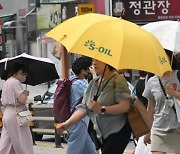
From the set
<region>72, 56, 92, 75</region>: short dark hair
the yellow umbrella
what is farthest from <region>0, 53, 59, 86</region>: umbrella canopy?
the yellow umbrella

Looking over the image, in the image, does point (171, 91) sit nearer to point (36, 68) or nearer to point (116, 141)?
point (116, 141)

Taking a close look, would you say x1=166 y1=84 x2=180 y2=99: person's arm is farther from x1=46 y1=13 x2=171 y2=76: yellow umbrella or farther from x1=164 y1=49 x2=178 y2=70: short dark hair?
x1=46 y1=13 x2=171 y2=76: yellow umbrella

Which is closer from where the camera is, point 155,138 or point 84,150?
point 155,138

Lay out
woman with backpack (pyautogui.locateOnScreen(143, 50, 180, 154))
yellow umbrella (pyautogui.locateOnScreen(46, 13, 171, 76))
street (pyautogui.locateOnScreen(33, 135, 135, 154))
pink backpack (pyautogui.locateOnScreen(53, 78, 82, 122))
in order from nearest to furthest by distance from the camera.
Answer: yellow umbrella (pyautogui.locateOnScreen(46, 13, 171, 76))
woman with backpack (pyautogui.locateOnScreen(143, 50, 180, 154))
pink backpack (pyautogui.locateOnScreen(53, 78, 82, 122))
street (pyautogui.locateOnScreen(33, 135, 135, 154))

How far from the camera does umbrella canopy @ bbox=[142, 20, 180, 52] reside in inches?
231

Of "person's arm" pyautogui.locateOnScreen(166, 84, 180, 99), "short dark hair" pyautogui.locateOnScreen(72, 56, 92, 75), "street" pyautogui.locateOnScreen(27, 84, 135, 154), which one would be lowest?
"street" pyautogui.locateOnScreen(27, 84, 135, 154)

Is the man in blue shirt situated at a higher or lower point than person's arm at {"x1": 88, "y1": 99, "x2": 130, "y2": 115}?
lower

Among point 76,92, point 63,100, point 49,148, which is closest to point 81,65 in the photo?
point 76,92

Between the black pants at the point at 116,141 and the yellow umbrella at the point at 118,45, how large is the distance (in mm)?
840

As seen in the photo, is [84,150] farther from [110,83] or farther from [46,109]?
[46,109]

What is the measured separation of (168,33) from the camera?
6.05m

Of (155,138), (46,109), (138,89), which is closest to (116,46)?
(155,138)

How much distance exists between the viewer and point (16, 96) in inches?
329

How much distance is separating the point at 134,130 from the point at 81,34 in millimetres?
1103
